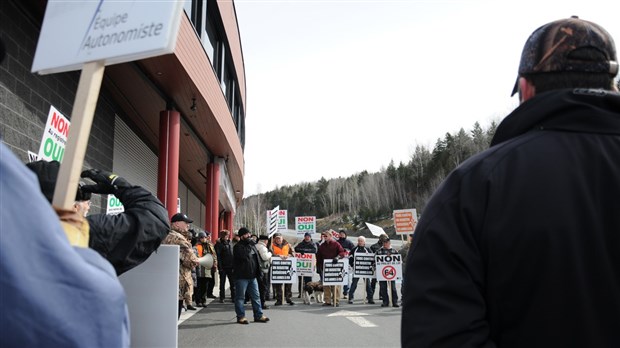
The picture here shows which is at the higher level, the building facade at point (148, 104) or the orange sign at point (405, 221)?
the building facade at point (148, 104)

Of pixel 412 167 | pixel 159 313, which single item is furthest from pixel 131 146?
pixel 412 167

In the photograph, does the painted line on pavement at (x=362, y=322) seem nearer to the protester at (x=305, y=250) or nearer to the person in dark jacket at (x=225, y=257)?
the person in dark jacket at (x=225, y=257)

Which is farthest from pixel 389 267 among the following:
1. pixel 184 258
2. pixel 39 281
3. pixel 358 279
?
pixel 39 281

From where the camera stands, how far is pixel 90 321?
948mm

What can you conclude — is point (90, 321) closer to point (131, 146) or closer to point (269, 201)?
point (131, 146)

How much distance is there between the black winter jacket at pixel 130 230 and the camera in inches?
107

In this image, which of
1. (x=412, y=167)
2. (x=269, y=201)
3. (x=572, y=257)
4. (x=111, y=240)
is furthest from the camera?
(x=269, y=201)

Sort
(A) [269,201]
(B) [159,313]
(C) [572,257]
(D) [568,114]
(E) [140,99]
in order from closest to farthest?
(C) [572,257] → (D) [568,114] → (B) [159,313] → (E) [140,99] → (A) [269,201]

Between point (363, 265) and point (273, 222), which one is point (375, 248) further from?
point (273, 222)

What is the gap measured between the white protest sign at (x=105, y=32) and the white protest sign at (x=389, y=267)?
13326mm

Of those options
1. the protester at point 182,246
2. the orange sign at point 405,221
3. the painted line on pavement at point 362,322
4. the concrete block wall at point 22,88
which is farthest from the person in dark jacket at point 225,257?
the orange sign at point 405,221

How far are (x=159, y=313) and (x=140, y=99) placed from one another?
982 centimetres

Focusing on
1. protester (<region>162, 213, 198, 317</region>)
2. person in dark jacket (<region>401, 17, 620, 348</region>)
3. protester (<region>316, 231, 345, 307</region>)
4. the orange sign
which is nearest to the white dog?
protester (<region>316, 231, 345, 307</region>)

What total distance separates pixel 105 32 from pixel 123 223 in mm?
1464
